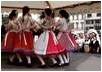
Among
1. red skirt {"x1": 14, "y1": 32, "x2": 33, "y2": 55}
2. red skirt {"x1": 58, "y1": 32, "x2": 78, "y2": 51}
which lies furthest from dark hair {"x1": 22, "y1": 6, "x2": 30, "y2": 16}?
red skirt {"x1": 58, "y1": 32, "x2": 78, "y2": 51}

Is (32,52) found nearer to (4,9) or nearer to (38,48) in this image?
(38,48)

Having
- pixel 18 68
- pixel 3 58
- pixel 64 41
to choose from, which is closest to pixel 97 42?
pixel 64 41

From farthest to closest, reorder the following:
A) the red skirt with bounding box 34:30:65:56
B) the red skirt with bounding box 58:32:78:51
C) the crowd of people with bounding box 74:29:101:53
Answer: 1. the crowd of people with bounding box 74:29:101:53
2. the red skirt with bounding box 58:32:78:51
3. the red skirt with bounding box 34:30:65:56

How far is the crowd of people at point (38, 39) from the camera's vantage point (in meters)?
4.96

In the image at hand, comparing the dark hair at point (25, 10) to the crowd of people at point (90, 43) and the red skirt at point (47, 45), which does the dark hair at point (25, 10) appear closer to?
the red skirt at point (47, 45)

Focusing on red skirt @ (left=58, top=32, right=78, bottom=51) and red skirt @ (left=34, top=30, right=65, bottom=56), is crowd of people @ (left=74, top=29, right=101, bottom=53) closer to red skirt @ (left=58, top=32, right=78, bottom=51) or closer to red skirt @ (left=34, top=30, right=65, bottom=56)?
red skirt @ (left=58, top=32, right=78, bottom=51)

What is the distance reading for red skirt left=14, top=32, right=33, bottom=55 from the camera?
504 centimetres

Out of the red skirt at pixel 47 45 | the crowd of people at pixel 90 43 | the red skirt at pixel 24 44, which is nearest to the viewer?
the red skirt at pixel 47 45

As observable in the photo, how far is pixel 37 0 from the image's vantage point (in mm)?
7555

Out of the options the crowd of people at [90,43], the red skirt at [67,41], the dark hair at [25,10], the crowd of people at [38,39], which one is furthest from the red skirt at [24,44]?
the crowd of people at [90,43]

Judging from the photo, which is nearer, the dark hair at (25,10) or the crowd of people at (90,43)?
the dark hair at (25,10)

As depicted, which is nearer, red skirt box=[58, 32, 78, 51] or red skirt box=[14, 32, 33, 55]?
red skirt box=[14, 32, 33, 55]

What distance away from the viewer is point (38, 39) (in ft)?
16.6

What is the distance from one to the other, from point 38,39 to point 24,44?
0.28m
